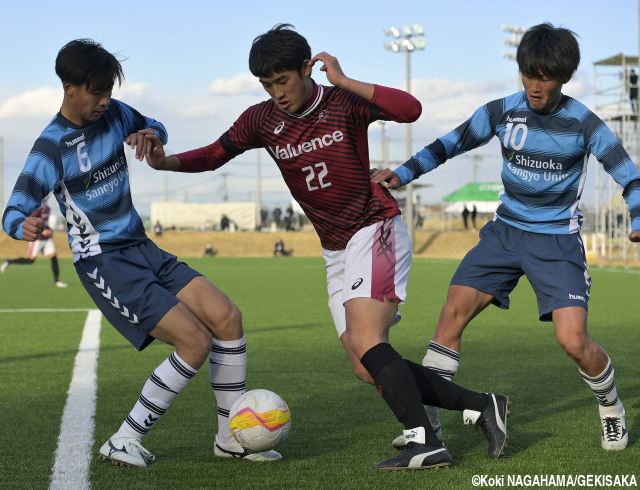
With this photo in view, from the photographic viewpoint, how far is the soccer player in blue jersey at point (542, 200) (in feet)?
15.5

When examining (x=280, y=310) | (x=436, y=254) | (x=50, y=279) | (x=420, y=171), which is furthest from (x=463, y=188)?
(x=420, y=171)

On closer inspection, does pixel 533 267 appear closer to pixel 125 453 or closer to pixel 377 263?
pixel 377 263

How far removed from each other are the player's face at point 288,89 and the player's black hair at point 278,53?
3 cm

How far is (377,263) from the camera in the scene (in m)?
4.52

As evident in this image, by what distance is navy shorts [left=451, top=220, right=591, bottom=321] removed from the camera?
190 inches

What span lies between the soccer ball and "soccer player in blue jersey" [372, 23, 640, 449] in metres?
0.66

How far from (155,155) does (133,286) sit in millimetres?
735

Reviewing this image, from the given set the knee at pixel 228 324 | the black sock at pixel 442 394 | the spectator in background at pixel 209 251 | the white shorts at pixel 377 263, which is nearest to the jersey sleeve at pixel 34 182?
the knee at pixel 228 324

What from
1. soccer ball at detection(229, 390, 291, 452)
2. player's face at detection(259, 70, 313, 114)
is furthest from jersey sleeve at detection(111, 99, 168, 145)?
soccer ball at detection(229, 390, 291, 452)

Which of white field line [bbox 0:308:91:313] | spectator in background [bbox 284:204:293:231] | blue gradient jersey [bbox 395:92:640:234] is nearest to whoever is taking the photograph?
blue gradient jersey [bbox 395:92:640:234]

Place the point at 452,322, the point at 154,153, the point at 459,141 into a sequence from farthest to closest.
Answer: the point at 459,141
the point at 452,322
the point at 154,153

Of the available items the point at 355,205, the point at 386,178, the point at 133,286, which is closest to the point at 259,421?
the point at 133,286

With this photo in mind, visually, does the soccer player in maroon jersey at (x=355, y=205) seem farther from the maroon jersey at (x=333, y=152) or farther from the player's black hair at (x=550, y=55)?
the player's black hair at (x=550, y=55)

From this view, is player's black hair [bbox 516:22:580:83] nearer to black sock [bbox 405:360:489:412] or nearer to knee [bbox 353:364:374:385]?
black sock [bbox 405:360:489:412]
